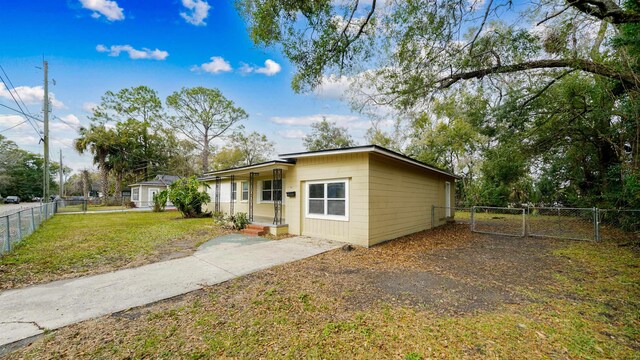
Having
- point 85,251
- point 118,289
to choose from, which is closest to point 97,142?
point 85,251

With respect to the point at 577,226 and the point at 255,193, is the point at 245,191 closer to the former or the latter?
the point at 255,193

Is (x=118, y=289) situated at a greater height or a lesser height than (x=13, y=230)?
lesser

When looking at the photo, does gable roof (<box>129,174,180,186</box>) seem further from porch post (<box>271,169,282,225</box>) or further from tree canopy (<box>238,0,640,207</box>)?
tree canopy (<box>238,0,640,207</box>)

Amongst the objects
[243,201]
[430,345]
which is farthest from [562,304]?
[243,201]

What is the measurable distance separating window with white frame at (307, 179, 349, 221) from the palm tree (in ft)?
88.0

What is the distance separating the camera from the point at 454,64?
6.45 m

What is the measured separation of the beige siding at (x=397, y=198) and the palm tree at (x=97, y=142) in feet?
94.5

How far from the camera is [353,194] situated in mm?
6918

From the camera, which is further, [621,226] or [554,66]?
[621,226]

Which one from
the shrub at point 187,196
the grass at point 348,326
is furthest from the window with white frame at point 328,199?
the shrub at point 187,196

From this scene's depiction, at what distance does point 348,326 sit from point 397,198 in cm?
599

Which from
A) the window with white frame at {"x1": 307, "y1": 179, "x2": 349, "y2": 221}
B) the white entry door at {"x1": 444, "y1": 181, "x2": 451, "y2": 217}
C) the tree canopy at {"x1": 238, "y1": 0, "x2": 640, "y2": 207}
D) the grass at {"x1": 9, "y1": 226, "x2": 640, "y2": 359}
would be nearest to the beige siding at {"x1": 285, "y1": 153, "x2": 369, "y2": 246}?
the window with white frame at {"x1": 307, "y1": 179, "x2": 349, "y2": 221}

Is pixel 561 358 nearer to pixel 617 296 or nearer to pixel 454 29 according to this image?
pixel 617 296

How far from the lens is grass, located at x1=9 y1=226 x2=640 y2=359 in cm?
231
